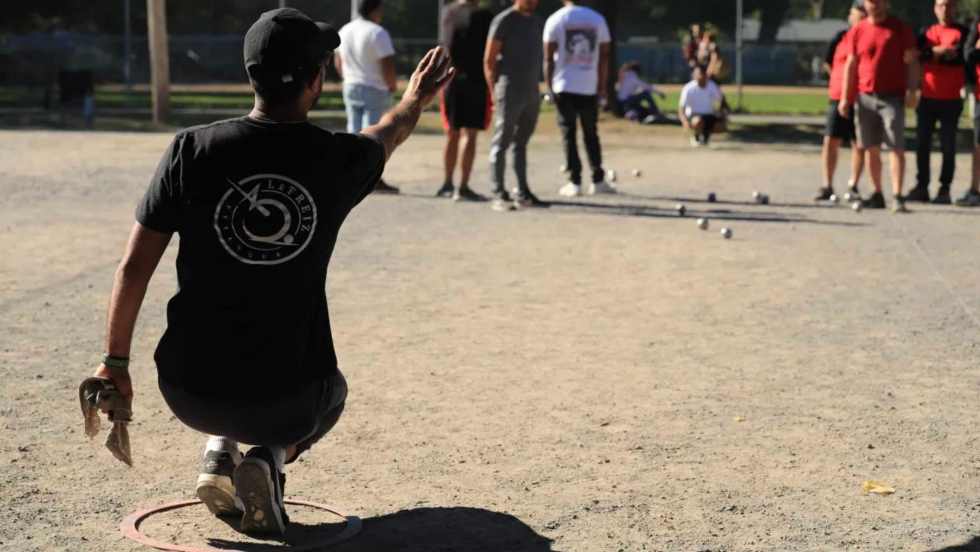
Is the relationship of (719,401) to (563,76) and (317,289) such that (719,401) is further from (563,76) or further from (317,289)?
(563,76)

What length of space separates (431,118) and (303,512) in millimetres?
24853

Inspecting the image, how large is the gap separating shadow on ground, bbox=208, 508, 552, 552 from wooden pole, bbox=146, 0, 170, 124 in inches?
A: 875

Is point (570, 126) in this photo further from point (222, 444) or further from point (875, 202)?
point (222, 444)

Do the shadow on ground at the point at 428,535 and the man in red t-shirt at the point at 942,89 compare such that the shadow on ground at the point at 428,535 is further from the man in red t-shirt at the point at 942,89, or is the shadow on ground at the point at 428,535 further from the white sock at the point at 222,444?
the man in red t-shirt at the point at 942,89

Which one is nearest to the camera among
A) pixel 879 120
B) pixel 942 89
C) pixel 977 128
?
pixel 879 120

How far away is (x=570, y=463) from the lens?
20.0 ft

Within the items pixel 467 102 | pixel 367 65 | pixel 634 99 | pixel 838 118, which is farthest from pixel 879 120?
pixel 634 99

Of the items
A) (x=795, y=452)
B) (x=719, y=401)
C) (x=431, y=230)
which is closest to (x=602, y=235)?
(x=431, y=230)

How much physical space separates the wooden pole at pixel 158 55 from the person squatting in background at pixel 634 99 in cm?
819

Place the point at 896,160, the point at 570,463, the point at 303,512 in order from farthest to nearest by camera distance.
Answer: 1. the point at 896,160
2. the point at 570,463
3. the point at 303,512

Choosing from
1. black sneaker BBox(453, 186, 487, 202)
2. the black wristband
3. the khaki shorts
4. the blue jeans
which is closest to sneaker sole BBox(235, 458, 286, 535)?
the black wristband

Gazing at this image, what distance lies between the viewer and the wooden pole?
26.6m

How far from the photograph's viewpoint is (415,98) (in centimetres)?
521

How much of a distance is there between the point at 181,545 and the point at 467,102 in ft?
34.9
